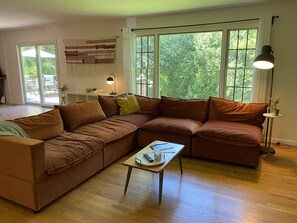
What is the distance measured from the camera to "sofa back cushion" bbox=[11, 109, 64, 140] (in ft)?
8.55

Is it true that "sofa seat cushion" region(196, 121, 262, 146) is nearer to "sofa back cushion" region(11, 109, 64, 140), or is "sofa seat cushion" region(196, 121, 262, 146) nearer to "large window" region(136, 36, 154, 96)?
"sofa back cushion" region(11, 109, 64, 140)

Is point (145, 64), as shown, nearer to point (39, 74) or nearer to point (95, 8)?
point (95, 8)

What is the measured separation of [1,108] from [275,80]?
7.36m

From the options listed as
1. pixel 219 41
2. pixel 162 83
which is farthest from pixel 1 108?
pixel 219 41

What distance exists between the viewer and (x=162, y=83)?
16.5 feet

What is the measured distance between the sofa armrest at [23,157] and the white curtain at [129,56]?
3.17 metres

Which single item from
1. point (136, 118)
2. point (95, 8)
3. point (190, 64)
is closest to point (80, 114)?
point (136, 118)

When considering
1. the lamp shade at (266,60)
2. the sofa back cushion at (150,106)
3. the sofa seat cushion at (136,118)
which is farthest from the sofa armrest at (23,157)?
the lamp shade at (266,60)

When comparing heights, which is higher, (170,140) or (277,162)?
(170,140)

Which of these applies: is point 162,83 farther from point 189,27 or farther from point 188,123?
point 188,123

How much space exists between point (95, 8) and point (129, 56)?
123 centimetres

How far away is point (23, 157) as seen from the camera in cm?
204

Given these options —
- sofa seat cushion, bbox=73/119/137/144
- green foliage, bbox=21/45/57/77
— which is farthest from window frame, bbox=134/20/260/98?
green foliage, bbox=21/45/57/77

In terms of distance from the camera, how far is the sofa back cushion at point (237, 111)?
134 inches
